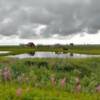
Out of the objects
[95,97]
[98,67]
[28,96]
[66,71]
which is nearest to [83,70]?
[66,71]

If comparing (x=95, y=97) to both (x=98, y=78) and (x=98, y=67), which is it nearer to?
(x=98, y=78)

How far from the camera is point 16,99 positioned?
12.9m

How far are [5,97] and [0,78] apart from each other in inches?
213

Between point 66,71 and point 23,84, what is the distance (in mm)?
16729

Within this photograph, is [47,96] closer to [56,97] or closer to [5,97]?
[56,97]

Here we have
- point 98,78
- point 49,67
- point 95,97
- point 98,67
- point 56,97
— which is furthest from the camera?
point 98,67

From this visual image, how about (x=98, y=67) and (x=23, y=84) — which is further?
(x=98, y=67)

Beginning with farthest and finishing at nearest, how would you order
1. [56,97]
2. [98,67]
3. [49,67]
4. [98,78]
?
1. [98,67]
2. [49,67]
3. [98,78]
4. [56,97]

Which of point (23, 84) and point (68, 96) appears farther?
point (23, 84)

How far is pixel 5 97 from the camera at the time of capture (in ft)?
43.0

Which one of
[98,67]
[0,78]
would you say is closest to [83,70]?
[98,67]

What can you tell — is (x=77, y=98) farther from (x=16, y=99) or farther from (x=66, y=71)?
(x=66, y=71)

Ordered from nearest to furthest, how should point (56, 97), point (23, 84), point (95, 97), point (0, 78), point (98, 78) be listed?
point (56, 97)
point (95, 97)
point (23, 84)
point (0, 78)
point (98, 78)

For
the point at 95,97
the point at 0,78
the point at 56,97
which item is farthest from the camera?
the point at 0,78
